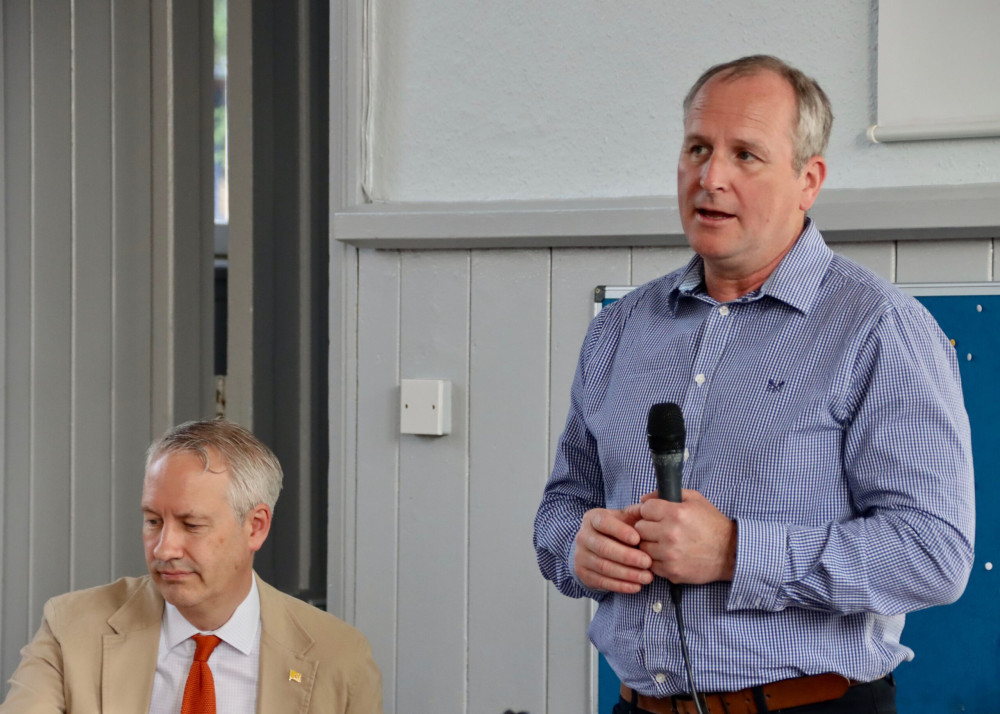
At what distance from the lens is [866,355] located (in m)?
1.13

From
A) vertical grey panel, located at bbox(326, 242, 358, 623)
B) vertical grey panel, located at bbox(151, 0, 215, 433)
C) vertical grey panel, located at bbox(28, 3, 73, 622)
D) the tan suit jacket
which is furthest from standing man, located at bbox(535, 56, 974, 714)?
vertical grey panel, located at bbox(28, 3, 73, 622)

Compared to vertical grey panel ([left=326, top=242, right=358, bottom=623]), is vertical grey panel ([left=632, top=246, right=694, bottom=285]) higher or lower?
higher

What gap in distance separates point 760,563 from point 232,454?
0.93 meters

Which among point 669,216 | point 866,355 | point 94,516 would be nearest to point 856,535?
point 866,355

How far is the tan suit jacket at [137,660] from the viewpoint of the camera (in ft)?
5.28

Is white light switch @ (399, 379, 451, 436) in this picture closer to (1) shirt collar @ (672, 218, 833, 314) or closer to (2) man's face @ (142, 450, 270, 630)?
(2) man's face @ (142, 450, 270, 630)

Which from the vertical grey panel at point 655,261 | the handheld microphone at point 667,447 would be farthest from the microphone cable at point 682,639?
the vertical grey panel at point 655,261

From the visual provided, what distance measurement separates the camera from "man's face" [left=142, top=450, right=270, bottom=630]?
1.62m

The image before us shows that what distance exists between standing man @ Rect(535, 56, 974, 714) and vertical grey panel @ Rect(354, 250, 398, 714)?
2.91 feet

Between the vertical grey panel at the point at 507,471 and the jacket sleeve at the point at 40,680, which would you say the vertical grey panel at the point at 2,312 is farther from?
the vertical grey panel at the point at 507,471

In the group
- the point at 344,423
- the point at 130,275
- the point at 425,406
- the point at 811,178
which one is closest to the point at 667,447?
the point at 811,178

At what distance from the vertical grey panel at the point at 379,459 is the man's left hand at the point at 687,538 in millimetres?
1114

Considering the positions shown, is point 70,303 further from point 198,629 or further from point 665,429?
point 665,429

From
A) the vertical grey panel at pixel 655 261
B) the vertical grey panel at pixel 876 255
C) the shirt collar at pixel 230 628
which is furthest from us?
the vertical grey panel at pixel 655 261
